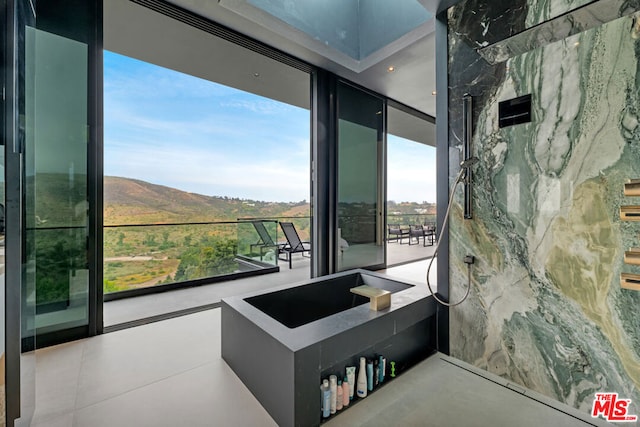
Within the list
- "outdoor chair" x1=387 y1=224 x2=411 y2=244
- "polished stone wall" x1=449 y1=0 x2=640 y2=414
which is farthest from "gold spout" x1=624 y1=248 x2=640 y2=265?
"outdoor chair" x1=387 y1=224 x2=411 y2=244

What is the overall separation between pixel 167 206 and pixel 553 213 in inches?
217

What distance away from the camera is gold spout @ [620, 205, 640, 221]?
1228 millimetres

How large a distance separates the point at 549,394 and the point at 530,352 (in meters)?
0.22

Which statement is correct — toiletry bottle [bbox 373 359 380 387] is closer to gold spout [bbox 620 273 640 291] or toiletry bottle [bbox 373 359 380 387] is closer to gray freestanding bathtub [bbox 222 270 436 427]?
gray freestanding bathtub [bbox 222 270 436 427]

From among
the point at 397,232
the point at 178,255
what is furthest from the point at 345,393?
the point at 397,232

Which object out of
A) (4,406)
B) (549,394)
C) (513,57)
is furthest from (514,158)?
(4,406)

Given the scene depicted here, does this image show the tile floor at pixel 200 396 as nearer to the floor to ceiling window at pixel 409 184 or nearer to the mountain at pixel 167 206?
the mountain at pixel 167 206

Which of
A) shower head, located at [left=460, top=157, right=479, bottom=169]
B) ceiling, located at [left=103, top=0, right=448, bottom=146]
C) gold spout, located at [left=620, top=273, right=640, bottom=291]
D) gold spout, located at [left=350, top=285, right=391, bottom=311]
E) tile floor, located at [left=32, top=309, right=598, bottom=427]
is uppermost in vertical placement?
ceiling, located at [left=103, top=0, right=448, bottom=146]

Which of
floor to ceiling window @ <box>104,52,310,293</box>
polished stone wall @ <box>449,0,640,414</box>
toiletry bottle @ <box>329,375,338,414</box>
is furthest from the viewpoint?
floor to ceiling window @ <box>104,52,310,293</box>

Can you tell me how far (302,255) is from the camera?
6109 millimetres

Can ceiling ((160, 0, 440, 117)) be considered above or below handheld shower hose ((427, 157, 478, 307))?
above

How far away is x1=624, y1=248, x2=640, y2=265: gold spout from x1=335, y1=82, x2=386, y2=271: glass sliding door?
2952 mm

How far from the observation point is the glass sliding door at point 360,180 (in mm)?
4086

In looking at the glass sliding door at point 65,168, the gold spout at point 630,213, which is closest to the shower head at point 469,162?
the gold spout at point 630,213
